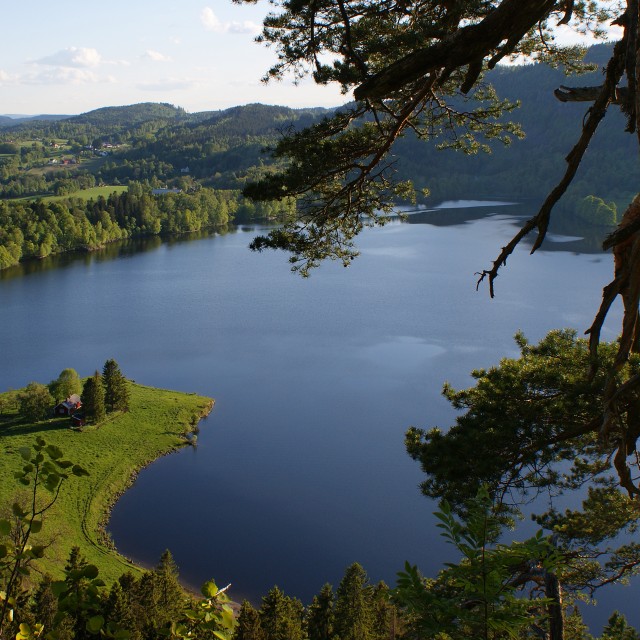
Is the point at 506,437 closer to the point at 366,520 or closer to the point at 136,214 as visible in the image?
the point at 366,520

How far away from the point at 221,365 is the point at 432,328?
304 inches

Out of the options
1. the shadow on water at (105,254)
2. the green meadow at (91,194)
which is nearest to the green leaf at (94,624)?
the shadow on water at (105,254)

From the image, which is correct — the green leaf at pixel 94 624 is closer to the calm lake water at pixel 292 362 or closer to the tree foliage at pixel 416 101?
the tree foliage at pixel 416 101

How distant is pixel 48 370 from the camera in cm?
2095

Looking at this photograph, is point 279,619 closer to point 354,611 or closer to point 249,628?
point 249,628

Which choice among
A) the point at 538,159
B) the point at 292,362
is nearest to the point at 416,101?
the point at 292,362

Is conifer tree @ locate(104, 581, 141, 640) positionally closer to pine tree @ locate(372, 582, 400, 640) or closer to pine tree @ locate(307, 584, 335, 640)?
pine tree @ locate(307, 584, 335, 640)

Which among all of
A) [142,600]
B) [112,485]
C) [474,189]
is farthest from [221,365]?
[474,189]

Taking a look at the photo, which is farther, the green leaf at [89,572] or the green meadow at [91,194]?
the green meadow at [91,194]

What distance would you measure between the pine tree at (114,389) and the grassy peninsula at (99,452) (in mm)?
283

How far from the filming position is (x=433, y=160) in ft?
225

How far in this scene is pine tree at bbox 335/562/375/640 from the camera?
7707 millimetres

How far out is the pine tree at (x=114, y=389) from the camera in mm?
18000

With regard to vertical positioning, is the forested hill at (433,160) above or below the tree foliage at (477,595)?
above
